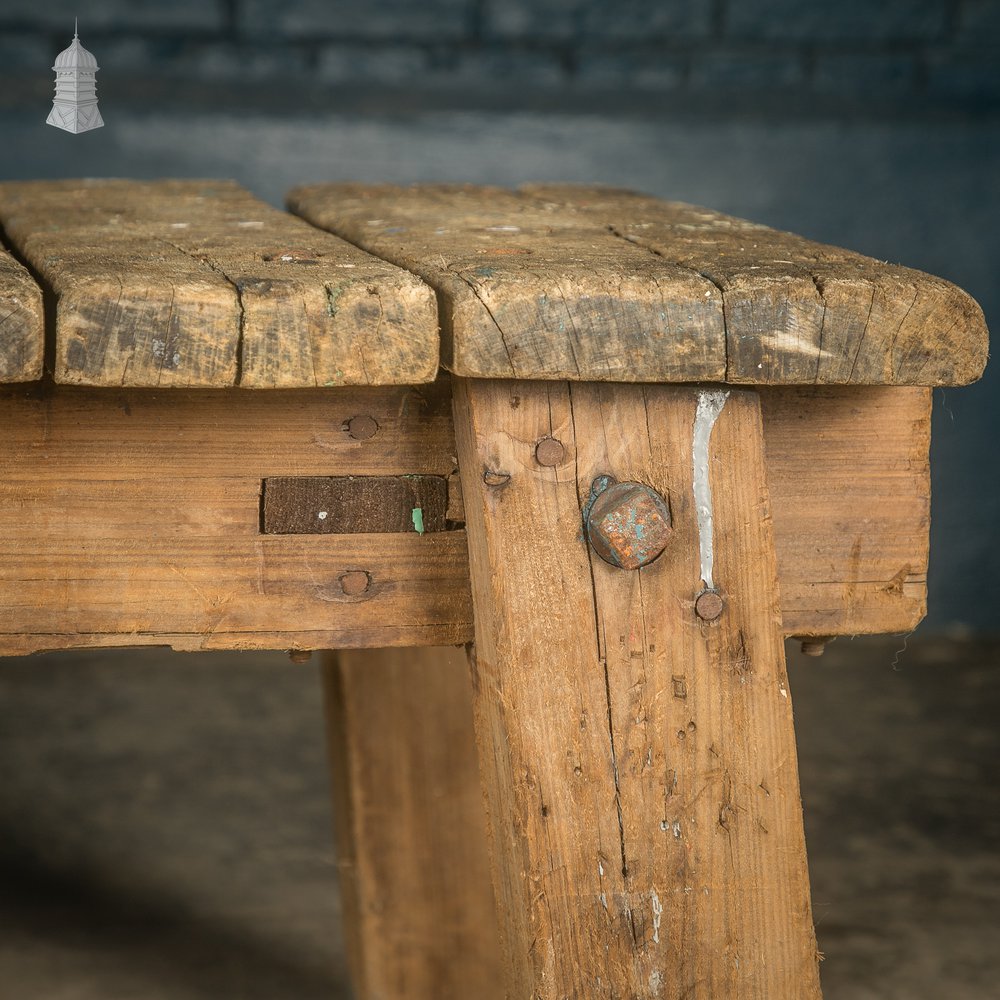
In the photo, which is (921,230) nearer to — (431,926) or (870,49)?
(870,49)

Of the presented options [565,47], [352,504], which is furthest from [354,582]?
[565,47]

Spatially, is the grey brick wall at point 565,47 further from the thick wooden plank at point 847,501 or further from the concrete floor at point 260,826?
the thick wooden plank at point 847,501

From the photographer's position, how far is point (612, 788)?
94 cm

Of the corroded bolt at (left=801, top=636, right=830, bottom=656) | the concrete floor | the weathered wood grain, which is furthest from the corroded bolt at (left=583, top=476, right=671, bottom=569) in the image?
the concrete floor

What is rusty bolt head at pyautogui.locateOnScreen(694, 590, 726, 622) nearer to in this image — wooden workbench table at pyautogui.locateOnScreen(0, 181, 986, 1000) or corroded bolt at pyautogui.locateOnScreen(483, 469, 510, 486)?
wooden workbench table at pyautogui.locateOnScreen(0, 181, 986, 1000)

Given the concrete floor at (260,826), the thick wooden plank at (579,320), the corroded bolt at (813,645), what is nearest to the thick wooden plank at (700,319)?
the thick wooden plank at (579,320)

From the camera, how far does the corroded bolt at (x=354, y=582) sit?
101 cm

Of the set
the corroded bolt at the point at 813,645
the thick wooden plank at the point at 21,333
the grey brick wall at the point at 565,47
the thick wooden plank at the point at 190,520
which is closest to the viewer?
the thick wooden plank at the point at 21,333

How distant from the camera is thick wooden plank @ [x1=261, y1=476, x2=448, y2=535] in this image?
997mm

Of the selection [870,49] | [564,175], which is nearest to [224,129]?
[564,175]

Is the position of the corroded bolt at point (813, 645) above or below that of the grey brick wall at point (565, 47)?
below

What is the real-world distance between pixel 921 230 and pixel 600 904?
3089 mm

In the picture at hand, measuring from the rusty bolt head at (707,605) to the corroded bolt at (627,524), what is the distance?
1.8 inches

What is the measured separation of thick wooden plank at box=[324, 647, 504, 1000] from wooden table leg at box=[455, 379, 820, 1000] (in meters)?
0.84
